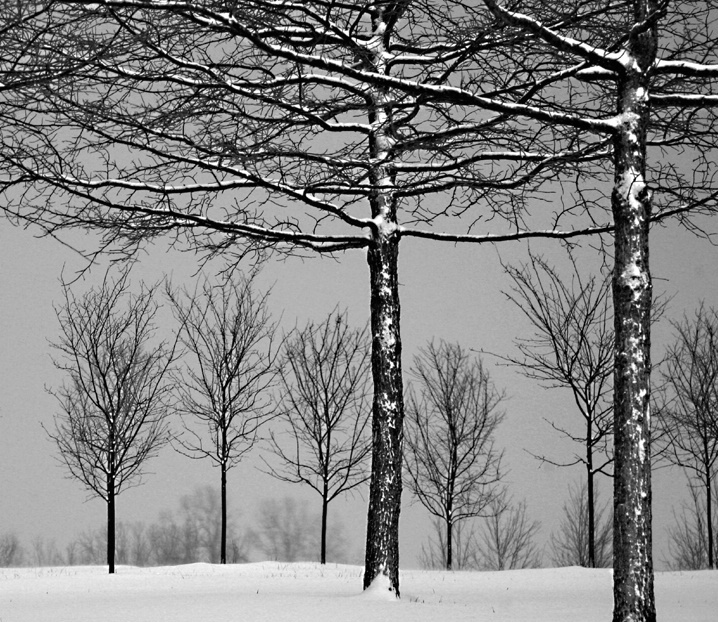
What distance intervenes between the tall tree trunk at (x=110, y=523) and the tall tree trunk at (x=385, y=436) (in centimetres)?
906

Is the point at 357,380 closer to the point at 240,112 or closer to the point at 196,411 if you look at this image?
the point at 196,411

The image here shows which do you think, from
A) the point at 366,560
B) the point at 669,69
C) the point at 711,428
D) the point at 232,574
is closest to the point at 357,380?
the point at 232,574

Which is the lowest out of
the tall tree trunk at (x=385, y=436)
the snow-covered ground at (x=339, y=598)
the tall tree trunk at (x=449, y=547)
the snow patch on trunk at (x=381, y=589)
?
the tall tree trunk at (x=449, y=547)

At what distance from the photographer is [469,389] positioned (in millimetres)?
21766

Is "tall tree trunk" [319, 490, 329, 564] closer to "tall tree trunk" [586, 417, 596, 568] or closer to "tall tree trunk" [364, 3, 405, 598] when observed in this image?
"tall tree trunk" [586, 417, 596, 568]

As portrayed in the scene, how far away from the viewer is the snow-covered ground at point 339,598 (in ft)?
26.7

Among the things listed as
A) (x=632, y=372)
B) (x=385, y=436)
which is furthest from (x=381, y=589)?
(x=632, y=372)

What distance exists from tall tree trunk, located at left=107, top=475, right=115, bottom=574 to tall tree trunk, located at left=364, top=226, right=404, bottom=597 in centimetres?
906

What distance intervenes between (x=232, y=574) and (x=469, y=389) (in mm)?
9280

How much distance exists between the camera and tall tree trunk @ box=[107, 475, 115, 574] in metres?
16.5

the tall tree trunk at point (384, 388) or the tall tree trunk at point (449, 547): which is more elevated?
the tall tree trunk at point (384, 388)

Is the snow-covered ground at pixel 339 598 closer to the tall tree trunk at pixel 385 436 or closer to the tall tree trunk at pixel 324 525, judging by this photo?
the tall tree trunk at pixel 385 436

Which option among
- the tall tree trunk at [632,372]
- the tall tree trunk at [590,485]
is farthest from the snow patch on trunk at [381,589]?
the tall tree trunk at [590,485]

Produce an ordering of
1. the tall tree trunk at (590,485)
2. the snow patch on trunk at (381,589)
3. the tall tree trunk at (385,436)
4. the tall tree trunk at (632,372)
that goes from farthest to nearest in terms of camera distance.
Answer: the tall tree trunk at (590,485), the tall tree trunk at (385,436), the snow patch on trunk at (381,589), the tall tree trunk at (632,372)
